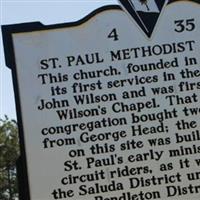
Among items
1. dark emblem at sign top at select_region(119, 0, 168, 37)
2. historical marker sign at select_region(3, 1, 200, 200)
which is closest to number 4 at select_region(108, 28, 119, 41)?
historical marker sign at select_region(3, 1, 200, 200)

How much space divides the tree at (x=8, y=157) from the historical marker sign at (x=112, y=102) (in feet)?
105

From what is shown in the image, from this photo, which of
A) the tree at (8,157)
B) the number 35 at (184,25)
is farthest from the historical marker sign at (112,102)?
the tree at (8,157)

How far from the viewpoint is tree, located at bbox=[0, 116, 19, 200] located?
133 ft

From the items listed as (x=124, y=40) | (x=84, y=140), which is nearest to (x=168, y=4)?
(x=124, y=40)

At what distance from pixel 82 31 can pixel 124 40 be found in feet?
1.65

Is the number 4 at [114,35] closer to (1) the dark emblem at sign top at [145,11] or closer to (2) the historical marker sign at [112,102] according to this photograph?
(2) the historical marker sign at [112,102]

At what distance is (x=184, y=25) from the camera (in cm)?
716

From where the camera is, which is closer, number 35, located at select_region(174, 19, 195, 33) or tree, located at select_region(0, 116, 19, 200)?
number 35, located at select_region(174, 19, 195, 33)

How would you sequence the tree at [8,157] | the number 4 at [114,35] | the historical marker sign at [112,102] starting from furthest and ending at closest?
the tree at [8,157] < the number 4 at [114,35] < the historical marker sign at [112,102]

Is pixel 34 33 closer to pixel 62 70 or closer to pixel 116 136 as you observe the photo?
pixel 62 70

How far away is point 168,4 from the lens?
719cm

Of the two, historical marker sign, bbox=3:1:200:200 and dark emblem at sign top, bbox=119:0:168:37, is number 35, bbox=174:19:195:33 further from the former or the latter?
dark emblem at sign top, bbox=119:0:168:37

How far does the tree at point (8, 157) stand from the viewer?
40.5 metres

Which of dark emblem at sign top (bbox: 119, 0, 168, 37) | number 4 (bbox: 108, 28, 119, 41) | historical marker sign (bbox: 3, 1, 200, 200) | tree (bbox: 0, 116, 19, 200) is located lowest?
historical marker sign (bbox: 3, 1, 200, 200)
